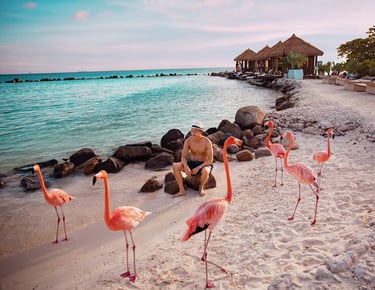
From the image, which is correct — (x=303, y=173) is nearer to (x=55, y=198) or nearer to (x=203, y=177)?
(x=203, y=177)

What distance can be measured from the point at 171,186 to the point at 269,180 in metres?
2.39

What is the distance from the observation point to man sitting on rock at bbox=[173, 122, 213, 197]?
19.9 ft

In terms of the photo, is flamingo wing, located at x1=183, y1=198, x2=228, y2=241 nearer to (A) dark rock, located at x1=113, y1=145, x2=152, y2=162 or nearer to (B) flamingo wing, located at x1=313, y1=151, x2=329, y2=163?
(B) flamingo wing, located at x1=313, y1=151, x2=329, y2=163

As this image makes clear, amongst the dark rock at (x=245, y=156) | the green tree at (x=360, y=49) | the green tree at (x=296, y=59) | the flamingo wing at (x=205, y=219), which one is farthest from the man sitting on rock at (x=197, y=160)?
the green tree at (x=360, y=49)

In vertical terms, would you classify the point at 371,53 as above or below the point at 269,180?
above

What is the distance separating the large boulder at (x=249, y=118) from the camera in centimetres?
1208

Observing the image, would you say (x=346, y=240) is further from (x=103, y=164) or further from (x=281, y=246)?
(x=103, y=164)

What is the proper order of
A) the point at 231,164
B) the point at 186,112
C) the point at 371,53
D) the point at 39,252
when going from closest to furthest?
the point at 39,252
the point at 231,164
the point at 186,112
the point at 371,53

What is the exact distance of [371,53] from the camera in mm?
30078

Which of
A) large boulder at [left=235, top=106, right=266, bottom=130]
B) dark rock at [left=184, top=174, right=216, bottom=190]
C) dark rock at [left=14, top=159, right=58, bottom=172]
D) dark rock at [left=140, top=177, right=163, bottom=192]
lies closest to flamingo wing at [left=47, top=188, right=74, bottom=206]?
dark rock at [left=140, top=177, right=163, bottom=192]

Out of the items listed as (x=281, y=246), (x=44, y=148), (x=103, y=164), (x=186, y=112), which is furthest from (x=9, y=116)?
(x=281, y=246)

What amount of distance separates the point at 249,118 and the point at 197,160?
21.6 feet

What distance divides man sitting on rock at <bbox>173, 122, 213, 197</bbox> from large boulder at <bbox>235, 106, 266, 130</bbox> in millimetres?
6380

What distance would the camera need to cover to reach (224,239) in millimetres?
4285
